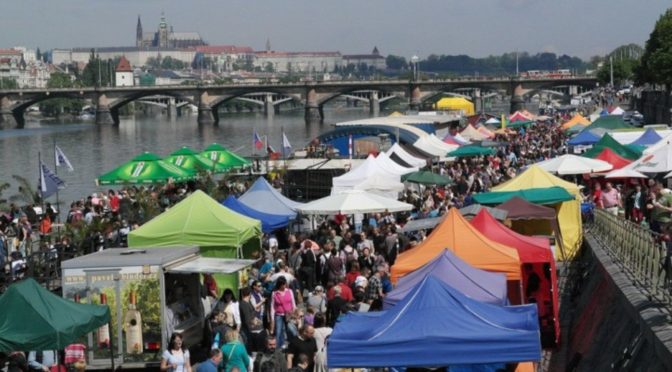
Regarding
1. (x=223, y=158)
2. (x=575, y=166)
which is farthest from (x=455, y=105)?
(x=575, y=166)

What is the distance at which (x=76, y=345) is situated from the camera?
11594 mm

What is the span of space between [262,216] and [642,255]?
335 inches

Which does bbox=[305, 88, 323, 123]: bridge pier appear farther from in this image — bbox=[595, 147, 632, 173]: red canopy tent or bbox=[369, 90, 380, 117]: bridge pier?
bbox=[595, 147, 632, 173]: red canopy tent

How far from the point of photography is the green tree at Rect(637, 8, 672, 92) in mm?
61562

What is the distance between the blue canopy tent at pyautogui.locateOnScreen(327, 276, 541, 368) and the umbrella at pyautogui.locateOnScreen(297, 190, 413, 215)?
9965mm

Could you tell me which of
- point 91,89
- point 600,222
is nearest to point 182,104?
point 91,89

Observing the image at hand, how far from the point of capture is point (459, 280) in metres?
10.8

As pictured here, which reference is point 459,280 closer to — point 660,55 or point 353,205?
point 353,205

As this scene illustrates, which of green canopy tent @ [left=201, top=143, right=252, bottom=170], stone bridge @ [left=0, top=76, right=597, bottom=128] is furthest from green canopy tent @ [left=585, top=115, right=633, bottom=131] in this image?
stone bridge @ [left=0, top=76, right=597, bottom=128]

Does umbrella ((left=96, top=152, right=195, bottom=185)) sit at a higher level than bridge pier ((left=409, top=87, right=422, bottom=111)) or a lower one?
higher

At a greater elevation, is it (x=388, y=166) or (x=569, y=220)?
(x=388, y=166)

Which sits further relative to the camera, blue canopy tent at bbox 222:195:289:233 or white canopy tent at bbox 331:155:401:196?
white canopy tent at bbox 331:155:401:196

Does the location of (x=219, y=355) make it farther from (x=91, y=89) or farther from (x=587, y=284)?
(x=91, y=89)

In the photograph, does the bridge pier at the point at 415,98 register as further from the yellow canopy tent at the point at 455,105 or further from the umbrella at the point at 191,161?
the umbrella at the point at 191,161
